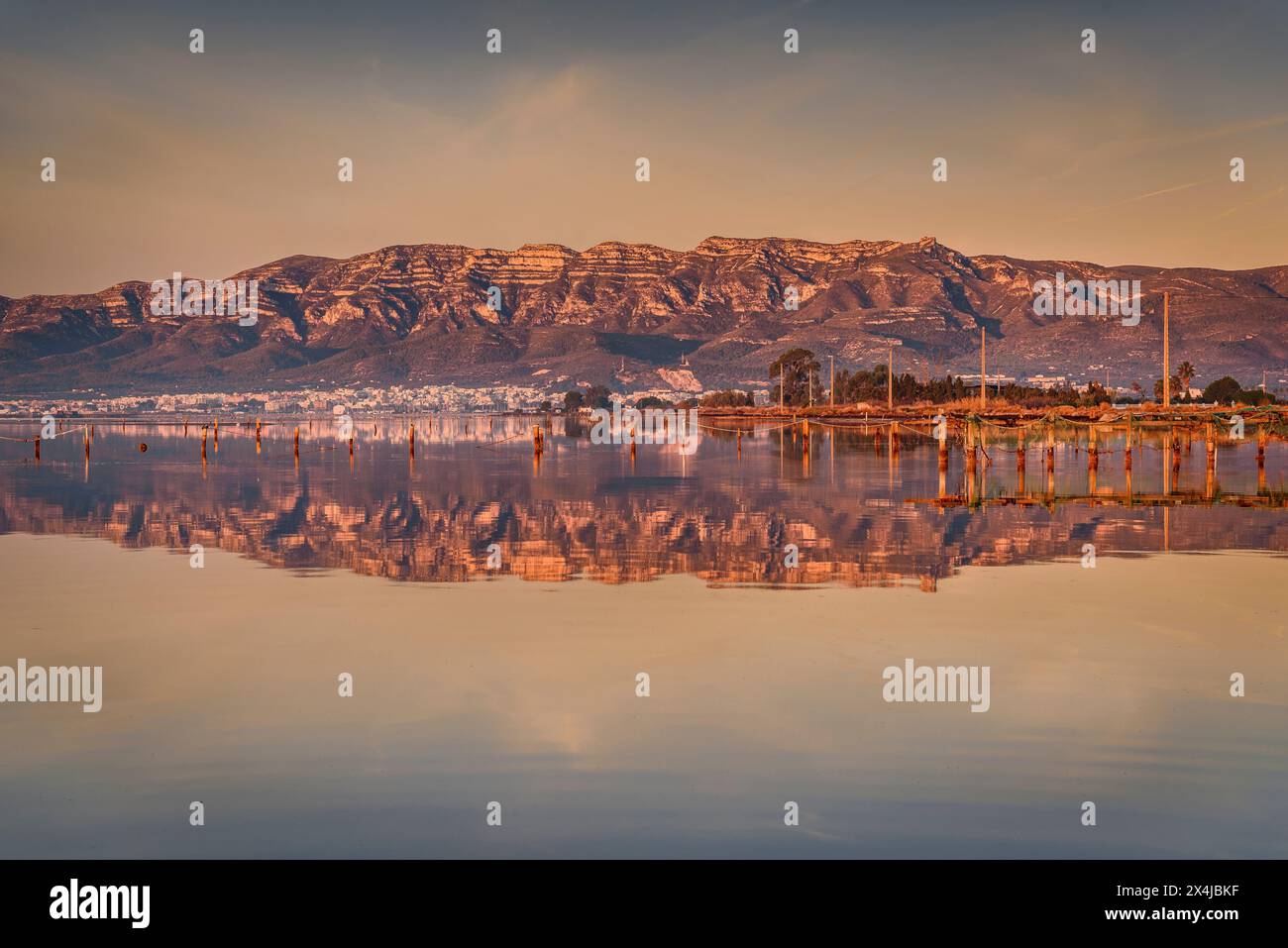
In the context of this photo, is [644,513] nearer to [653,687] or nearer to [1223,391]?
[653,687]

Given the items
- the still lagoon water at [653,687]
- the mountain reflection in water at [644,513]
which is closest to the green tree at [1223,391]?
the mountain reflection in water at [644,513]

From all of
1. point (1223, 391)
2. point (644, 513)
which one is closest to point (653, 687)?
point (644, 513)

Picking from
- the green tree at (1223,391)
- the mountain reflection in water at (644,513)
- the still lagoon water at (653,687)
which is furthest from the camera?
the green tree at (1223,391)

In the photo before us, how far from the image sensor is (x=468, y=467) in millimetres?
78312

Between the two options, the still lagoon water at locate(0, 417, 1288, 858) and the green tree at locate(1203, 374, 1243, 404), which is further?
the green tree at locate(1203, 374, 1243, 404)

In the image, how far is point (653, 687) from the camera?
1886 centimetres

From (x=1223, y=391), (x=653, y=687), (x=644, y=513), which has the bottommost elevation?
(x=653, y=687)

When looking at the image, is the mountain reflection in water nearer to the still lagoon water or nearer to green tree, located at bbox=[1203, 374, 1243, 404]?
the still lagoon water

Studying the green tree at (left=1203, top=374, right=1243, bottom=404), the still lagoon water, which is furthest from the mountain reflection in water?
the green tree at (left=1203, top=374, right=1243, bottom=404)

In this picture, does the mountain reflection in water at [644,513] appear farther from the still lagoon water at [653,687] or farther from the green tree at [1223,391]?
the green tree at [1223,391]

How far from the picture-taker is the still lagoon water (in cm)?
1329

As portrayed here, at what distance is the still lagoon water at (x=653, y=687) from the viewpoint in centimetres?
1329

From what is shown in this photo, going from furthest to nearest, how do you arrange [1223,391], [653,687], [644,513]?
[1223,391], [644,513], [653,687]
